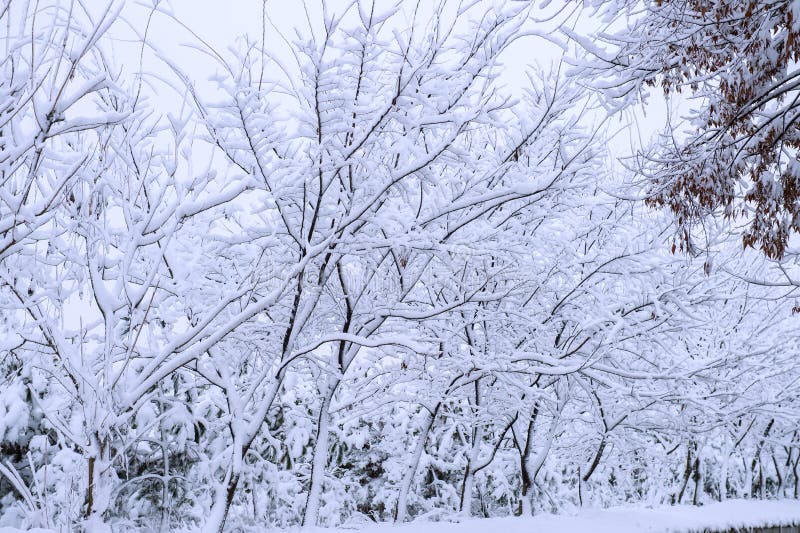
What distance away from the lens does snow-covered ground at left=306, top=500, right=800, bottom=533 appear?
751 centimetres

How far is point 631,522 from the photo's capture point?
10.1m

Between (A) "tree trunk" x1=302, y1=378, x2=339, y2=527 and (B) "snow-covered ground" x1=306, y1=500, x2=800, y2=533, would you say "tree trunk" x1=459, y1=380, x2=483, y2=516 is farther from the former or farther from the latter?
(A) "tree trunk" x1=302, y1=378, x2=339, y2=527

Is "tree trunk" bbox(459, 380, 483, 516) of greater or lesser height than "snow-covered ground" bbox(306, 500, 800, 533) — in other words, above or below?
above

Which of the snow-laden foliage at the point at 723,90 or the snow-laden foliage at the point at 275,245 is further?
the snow-laden foliage at the point at 723,90

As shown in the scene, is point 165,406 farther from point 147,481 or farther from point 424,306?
point 424,306

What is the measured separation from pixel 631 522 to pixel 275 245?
805 cm

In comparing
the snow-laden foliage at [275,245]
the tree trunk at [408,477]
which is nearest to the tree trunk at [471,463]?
the snow-laden foliage at [275,245]

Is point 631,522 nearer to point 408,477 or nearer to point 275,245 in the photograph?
point 408,477

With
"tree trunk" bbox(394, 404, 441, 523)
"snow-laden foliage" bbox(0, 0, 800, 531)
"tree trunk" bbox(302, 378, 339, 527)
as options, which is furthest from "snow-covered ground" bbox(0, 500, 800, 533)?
"snow-laden foliage" bbox(0, 0, 800, 531)

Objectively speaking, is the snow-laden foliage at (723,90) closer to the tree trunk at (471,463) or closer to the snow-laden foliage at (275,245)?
the snow-laden foliage at (275,245)

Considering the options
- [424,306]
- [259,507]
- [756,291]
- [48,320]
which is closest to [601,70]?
[424,306]

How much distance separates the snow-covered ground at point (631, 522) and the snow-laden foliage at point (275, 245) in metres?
1.21

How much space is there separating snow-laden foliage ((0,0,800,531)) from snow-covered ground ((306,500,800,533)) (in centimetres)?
121

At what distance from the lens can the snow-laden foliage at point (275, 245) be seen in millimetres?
3742
